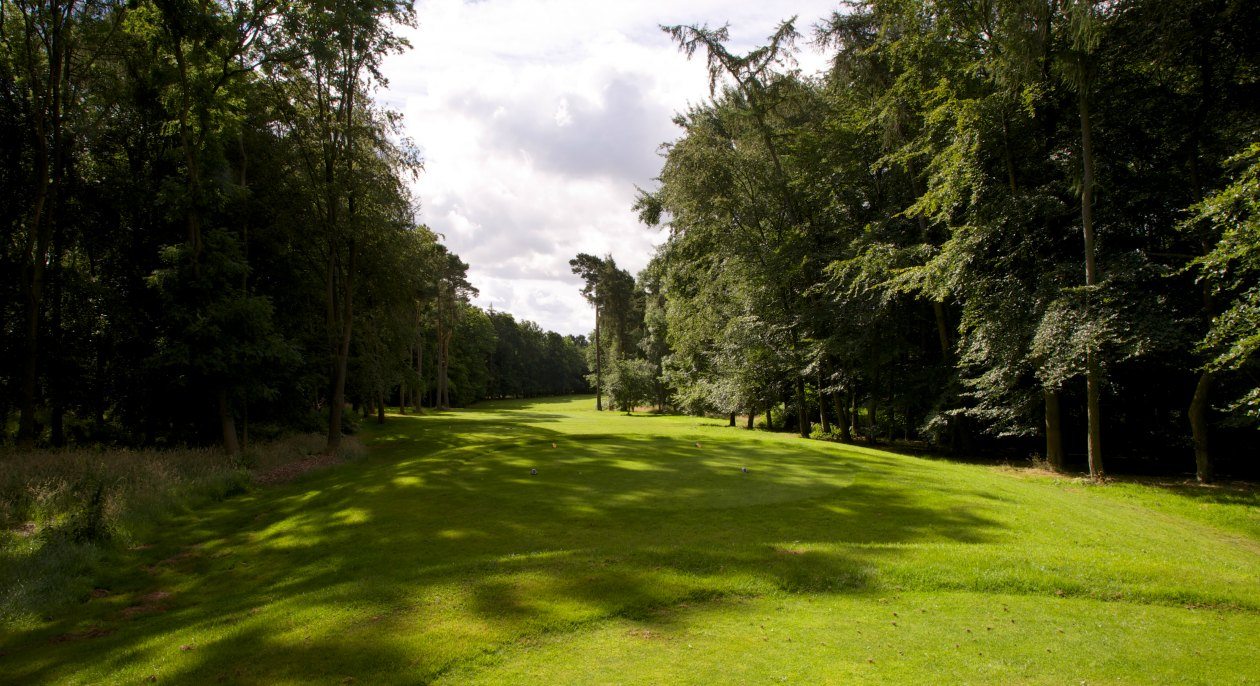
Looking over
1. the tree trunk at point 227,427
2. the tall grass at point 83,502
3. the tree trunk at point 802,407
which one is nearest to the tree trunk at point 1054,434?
the tree trunk at point 802,407

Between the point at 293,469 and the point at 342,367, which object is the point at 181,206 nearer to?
the point at 342,367

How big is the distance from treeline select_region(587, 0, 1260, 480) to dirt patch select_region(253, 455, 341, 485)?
64.4ft

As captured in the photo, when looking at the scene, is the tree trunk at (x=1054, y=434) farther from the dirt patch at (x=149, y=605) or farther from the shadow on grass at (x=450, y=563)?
the dirt patch at (x=149, y=605)

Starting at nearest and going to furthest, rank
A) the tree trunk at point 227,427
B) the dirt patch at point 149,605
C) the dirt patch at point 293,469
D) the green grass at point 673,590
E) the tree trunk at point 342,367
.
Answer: the green grass at point 673,590 → the dirt patch at point 149,605 → the dirt patch at point 293,469 → the tree trunk at point 227,427 → the tree trunk at point 342,367

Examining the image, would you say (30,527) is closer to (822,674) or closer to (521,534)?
(521,534)

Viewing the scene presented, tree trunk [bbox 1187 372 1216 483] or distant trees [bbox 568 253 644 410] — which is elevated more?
distant trees [bbox 568 253 644 410]

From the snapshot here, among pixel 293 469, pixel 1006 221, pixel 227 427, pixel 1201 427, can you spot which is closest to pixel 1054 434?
pixel 1201 427

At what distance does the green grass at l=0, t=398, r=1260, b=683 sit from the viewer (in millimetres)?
5129

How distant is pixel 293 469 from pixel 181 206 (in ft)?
29.5

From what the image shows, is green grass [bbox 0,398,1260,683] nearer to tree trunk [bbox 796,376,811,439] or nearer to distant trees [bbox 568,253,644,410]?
tree trunk [bbox 796,376,811,439]

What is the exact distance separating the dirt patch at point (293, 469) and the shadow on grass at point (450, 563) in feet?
7.63

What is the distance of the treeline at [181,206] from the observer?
Answer: 17.0m

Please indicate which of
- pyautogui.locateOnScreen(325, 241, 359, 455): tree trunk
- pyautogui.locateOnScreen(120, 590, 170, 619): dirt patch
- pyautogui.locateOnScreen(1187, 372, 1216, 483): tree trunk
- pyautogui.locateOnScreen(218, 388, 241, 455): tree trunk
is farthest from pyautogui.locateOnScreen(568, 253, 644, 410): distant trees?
pyautogui.locateOnScreen(120, 590, 170, 619): dirt patch

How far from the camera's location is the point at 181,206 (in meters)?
17.2
